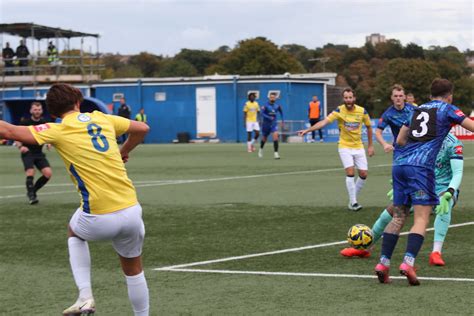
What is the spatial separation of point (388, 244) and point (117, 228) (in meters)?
3.42

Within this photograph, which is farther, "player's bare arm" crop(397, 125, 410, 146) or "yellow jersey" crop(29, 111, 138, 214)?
"player's bare arm" crop(397, 125, 410, 146)

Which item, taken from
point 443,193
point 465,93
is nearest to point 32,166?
point 443,193

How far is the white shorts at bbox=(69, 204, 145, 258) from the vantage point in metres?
6.68

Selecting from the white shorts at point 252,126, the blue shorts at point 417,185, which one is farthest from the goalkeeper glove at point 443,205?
the white shorts at point 252,126

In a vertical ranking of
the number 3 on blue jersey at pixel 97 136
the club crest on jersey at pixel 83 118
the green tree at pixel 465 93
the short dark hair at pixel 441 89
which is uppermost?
the short dark hair at pixel 441 89

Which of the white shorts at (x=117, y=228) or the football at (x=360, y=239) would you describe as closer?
the white shorts at (x=117, y=228)

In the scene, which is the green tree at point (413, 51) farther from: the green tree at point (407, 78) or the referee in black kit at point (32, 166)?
the referee in black kit at point (32, 166)

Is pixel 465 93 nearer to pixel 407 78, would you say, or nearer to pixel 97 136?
pixel 407 78

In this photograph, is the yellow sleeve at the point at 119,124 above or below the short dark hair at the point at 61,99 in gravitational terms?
below

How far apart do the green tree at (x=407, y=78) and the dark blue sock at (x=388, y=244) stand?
92607 mm

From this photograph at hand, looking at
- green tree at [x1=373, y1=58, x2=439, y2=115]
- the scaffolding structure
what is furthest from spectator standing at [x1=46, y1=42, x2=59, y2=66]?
green tree at [x1=373, y1=58, x2=439, y2=115]

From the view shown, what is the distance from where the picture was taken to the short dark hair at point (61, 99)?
6.80 meters

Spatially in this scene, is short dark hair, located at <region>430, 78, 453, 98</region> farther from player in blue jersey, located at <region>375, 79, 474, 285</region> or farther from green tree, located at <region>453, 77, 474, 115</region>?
green tree, located at <region>453, 77, 474, 115</region>

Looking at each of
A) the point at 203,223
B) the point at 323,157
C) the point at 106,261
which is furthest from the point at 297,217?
the point at 323,157
